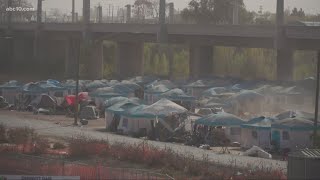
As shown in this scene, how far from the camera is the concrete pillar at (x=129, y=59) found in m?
93.3

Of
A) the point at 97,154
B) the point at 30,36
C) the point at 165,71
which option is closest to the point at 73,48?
the point at 30,36

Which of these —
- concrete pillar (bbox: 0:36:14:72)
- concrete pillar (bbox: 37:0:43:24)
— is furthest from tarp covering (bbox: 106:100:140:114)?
concrete pillar (bbox: 37:0:43:24)

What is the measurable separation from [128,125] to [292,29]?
2560 centimetres

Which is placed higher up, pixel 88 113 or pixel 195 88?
pixel 195 88

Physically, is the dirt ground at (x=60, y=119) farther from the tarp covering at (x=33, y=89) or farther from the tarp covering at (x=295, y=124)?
the tarp covering at (x=295, y=124)

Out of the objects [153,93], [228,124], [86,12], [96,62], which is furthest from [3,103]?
[96,62]

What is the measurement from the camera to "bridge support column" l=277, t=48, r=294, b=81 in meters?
68.9

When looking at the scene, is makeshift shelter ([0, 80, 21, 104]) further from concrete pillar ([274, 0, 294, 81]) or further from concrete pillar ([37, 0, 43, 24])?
concrete pillar ([37, 0, 43, 24])

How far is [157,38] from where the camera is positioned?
75.6 metres

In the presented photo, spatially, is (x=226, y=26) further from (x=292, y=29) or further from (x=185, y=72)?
(x=185, y=72)

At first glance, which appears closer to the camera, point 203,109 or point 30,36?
point 203,109

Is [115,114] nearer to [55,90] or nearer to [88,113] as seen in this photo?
[88,113]

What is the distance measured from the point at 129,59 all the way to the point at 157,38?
19.2 meters

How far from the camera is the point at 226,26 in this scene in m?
65.4
